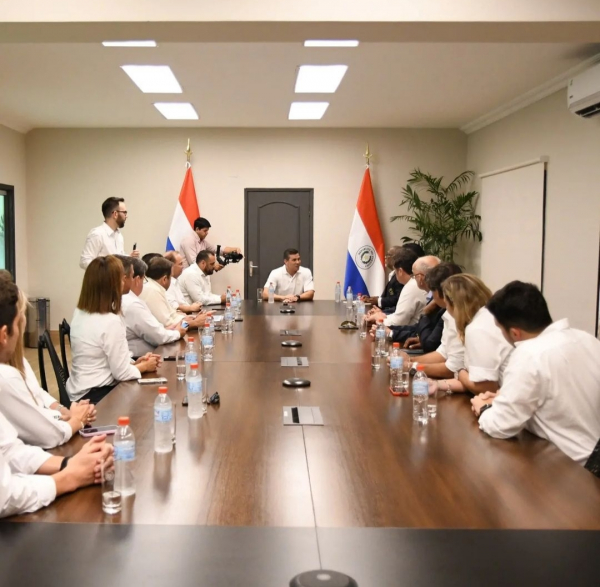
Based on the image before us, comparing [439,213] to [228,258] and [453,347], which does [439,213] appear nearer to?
[228,258]

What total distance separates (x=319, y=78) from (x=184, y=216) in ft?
10.5

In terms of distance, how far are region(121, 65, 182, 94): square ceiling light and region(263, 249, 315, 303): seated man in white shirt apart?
6.97 ft

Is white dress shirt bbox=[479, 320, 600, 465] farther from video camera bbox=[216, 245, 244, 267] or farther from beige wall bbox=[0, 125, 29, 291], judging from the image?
beige wall bbox=[0, 125, 29, 291]

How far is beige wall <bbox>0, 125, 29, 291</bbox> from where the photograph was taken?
27.2ft

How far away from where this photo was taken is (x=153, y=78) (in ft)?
20.7

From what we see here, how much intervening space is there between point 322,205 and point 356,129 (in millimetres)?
1134

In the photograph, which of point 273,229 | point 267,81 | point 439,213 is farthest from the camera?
point 273,229

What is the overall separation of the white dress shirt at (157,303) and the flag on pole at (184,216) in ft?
12.6

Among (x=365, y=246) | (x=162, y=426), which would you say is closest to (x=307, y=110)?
(x=365, y=246)

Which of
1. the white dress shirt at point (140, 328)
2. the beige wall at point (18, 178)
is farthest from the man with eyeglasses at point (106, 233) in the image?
the beige wall at point (18, 178)

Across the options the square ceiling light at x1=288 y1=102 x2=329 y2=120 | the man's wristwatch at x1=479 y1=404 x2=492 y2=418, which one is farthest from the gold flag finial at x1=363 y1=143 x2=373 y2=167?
the man's wristwatch at x1=479 y1=404 x2=492 y2=418

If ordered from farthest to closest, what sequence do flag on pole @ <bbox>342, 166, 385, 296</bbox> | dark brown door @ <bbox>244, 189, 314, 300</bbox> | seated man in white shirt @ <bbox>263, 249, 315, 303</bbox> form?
1. dark brown door @ <bbox>244, 189, 314, 300</bbox>
2. flag on pole @ <bbox>342, 166, 385, 296</bbox>
3. seated man in white shirt @ <bbox>263, 249, 315, 303</bbox>

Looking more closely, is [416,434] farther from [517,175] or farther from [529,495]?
[517,175]

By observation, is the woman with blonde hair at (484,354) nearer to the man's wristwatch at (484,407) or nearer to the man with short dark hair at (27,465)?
the man's wristwatch at (484,407)
